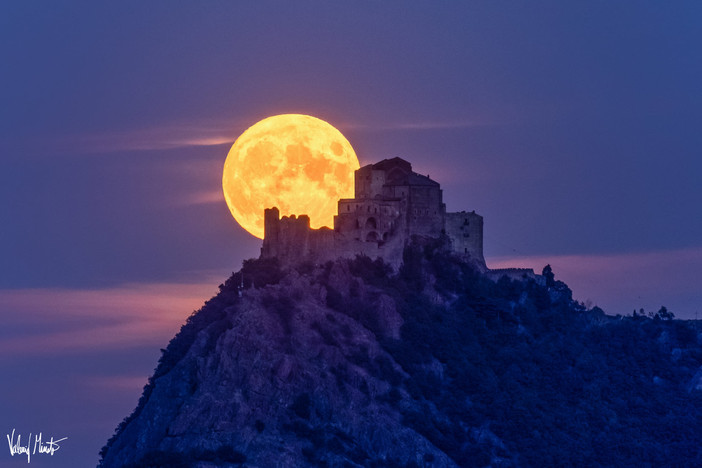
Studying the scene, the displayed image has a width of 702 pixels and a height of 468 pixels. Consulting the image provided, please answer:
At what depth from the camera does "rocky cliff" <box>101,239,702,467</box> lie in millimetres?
179875

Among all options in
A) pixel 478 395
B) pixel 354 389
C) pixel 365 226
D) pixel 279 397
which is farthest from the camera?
pixel 365 226

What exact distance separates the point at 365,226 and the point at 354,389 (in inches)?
597

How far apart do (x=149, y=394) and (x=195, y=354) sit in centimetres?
890

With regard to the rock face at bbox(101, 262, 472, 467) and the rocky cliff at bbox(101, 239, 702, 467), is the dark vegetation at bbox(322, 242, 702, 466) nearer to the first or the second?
the rocky cliff at bbox(101, 239, 702, 467)

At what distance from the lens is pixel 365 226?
196 m

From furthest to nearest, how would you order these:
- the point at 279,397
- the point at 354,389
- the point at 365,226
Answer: the point at 365,226, the point at 354,389, the point at 279,397

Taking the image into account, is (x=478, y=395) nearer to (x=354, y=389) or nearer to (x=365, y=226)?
(x=354, y=389)

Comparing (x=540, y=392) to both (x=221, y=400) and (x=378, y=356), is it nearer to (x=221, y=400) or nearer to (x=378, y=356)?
(x=378, y=356)

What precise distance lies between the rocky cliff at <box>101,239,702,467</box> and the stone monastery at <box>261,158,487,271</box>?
1042 mm

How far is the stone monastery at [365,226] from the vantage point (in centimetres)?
19162

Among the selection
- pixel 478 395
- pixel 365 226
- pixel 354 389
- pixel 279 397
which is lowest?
pixel 279 397

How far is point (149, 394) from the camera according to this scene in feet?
634

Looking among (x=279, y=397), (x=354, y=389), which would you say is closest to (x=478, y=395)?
(x=354, y=389)

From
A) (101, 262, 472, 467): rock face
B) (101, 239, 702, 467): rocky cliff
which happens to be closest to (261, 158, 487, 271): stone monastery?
(101, 239, 702, 467): rocky cliff
